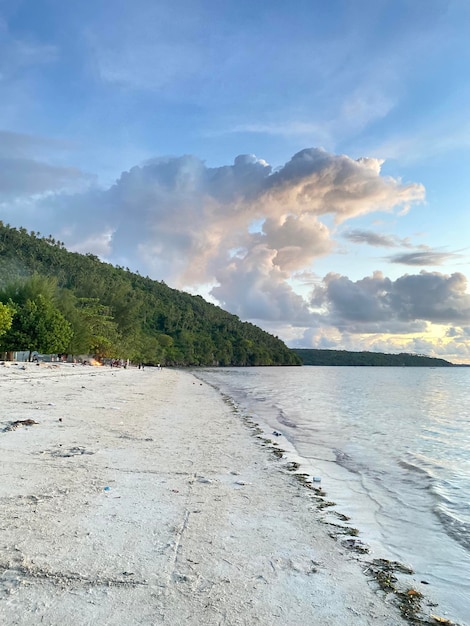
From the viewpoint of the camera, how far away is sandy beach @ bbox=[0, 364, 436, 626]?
3809 millimetres

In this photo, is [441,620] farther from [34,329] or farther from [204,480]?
[34,329]

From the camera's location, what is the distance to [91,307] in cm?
8538

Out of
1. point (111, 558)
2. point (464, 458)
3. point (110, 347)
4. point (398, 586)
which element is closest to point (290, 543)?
point (398, 586)

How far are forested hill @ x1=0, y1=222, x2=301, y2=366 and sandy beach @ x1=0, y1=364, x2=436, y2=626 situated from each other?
151ft

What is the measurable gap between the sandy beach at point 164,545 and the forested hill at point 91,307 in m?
46.2

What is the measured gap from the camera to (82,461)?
A: 8.57m

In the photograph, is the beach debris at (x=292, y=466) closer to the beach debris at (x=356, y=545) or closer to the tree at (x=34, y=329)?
the beach debris at (x=356, y=545)

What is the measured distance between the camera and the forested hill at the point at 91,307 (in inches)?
2367

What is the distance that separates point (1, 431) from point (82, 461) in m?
3.38

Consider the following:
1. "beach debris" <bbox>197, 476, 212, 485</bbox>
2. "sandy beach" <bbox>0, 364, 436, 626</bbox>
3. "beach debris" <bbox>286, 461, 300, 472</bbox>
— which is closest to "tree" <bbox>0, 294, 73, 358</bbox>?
"sandy beach" <bbox>0, 364, 436, 626</bbox>

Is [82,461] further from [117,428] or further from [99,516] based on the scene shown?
[117,428]

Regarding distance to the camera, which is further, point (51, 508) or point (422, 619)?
point (51, 508)

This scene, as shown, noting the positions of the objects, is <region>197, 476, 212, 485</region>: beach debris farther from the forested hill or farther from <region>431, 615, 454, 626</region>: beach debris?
the forested hill

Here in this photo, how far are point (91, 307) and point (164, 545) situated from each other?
8440cm
